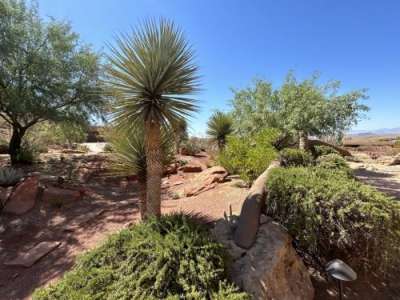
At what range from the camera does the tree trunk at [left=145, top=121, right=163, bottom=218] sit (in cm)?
353

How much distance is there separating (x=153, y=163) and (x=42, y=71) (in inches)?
299

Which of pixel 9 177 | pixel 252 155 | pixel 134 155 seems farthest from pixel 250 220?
pixel 9 177

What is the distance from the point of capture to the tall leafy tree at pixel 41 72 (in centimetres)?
799

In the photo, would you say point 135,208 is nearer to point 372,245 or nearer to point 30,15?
point 372,245

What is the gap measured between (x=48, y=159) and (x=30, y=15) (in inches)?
241

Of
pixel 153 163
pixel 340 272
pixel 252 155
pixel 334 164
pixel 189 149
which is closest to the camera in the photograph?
pixel 340 272

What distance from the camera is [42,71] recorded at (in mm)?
8344

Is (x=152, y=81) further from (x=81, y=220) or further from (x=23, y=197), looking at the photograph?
(x=23, y=197)

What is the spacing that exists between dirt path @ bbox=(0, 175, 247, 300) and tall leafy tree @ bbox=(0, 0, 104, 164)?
401 cm

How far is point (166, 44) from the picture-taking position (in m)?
3.43

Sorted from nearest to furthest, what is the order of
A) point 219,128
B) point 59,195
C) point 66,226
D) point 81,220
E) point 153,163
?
point 153,163 → point 66,226 → point 81,220 → point 59,195 → point 219,128

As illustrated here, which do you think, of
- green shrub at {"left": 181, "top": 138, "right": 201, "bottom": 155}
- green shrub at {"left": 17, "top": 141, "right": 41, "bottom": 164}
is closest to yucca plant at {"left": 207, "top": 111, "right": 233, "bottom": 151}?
green shrub at {"left": 181, "top": 138, "right": 201, "bottom": 155}

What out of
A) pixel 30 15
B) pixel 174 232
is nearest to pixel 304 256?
pixel 174 232

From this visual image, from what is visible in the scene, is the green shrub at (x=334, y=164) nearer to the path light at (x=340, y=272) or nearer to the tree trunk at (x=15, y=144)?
the path light at (x=340, y=272)
